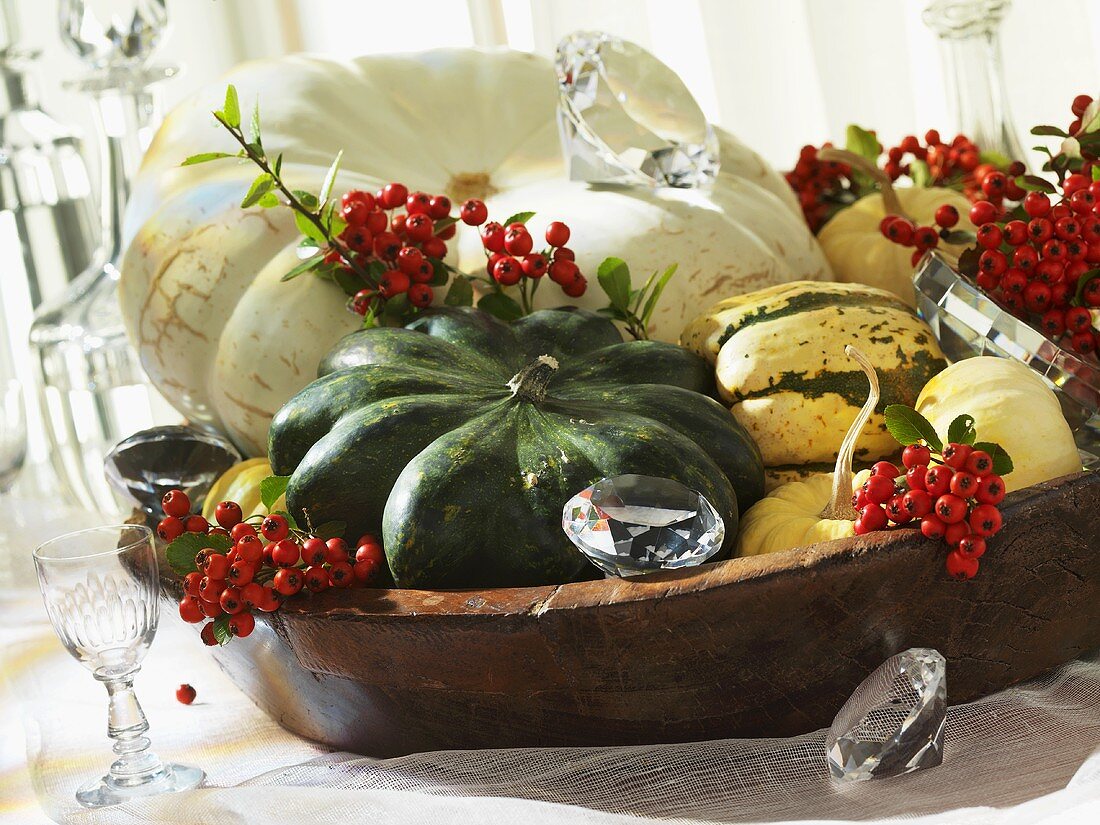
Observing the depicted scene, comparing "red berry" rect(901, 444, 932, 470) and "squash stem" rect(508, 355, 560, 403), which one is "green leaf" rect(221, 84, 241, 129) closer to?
"squash stem" rect(508, 355, 560, 403)

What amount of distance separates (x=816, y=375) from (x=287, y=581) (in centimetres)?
42

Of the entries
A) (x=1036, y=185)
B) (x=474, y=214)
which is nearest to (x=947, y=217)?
(x=1036, y=185)

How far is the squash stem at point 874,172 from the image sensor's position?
1269 mm

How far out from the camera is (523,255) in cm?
106

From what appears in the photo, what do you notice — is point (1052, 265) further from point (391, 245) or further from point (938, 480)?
point (391, 245)

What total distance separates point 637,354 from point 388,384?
19 centimetres

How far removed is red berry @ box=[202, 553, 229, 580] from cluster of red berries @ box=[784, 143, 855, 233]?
90cm

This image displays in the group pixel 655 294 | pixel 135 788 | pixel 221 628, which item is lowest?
pixel 135 788

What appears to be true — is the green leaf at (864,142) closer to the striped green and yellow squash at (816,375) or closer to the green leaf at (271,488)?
the striped green and yellow squash at (816,375)

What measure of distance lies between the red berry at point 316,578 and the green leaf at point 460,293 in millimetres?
392

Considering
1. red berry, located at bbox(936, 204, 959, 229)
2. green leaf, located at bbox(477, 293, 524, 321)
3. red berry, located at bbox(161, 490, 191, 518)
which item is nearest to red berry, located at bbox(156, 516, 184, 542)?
red berry, located at bbox(161, 490, 191, 518)

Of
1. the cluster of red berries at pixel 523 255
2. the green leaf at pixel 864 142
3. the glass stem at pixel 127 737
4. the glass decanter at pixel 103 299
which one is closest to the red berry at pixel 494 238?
the cluster of red berries at pixel 523 255

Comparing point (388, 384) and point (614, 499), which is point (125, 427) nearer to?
point (388, 384)

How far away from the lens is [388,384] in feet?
2.82
